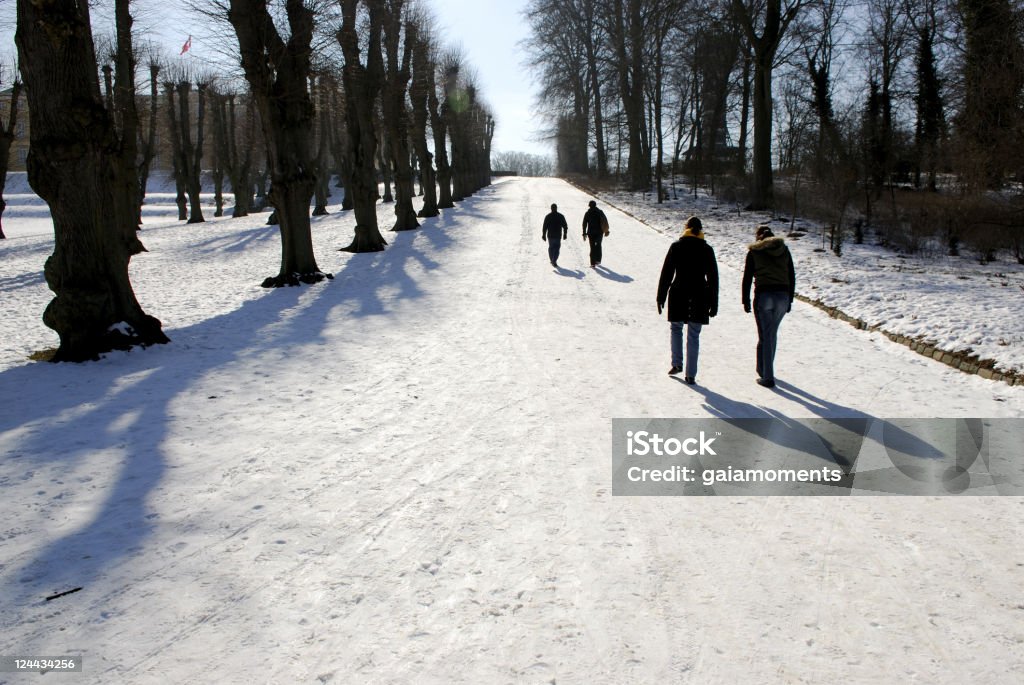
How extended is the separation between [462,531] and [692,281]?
Answer: 162 inches

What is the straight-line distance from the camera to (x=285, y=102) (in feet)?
41.7

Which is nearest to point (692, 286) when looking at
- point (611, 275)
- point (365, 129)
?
point (611, 275)

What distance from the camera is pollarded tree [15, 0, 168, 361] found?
23.9 feet

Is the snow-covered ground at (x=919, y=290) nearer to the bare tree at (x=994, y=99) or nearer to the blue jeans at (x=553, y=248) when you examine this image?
the bare tree at (x=994, y=99)

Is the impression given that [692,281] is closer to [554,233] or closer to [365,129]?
[554,233]

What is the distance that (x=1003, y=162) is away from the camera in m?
12.7

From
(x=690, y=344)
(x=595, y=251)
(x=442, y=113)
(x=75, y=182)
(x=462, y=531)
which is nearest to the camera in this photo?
(x=462, y=531)

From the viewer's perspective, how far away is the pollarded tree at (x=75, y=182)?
728 centimetres

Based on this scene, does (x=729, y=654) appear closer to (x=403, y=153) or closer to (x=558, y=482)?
(x=558, y=482)

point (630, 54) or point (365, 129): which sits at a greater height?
point (630, 54)

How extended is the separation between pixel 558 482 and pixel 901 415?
11.5 feet

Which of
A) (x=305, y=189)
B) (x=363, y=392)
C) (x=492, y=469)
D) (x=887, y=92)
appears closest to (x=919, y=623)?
(x=492, y=469)

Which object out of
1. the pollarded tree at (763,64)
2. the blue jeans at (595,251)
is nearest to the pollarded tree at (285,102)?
the blue jeans at (595,251)

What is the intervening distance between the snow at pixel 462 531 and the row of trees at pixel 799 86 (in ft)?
26.5
